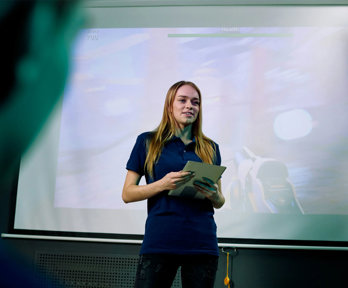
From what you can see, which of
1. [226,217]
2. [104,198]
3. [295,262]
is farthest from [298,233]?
[104,198]

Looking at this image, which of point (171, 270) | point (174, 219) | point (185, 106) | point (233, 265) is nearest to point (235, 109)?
point (233, 265)

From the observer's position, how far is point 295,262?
2814 millimetres

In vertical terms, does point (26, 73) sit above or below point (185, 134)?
below

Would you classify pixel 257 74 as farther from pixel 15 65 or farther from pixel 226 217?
pixel 15 65

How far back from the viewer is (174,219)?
62.7 inches

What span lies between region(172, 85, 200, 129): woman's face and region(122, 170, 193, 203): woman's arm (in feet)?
1.03

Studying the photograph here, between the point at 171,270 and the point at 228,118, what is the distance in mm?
1600

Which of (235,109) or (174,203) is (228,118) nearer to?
(235,109)

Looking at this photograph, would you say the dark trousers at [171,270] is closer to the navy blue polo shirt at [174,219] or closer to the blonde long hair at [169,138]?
the navy blue polo shirt at [174,219]

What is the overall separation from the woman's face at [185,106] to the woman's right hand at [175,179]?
0.32 m

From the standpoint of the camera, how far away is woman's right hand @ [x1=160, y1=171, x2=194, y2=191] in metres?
1.53

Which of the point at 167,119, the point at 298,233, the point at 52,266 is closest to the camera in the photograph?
the point at 167,119

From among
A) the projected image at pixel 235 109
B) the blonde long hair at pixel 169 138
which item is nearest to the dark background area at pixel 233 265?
the projected image at pixel 235 109

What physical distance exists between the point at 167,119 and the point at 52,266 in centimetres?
180
